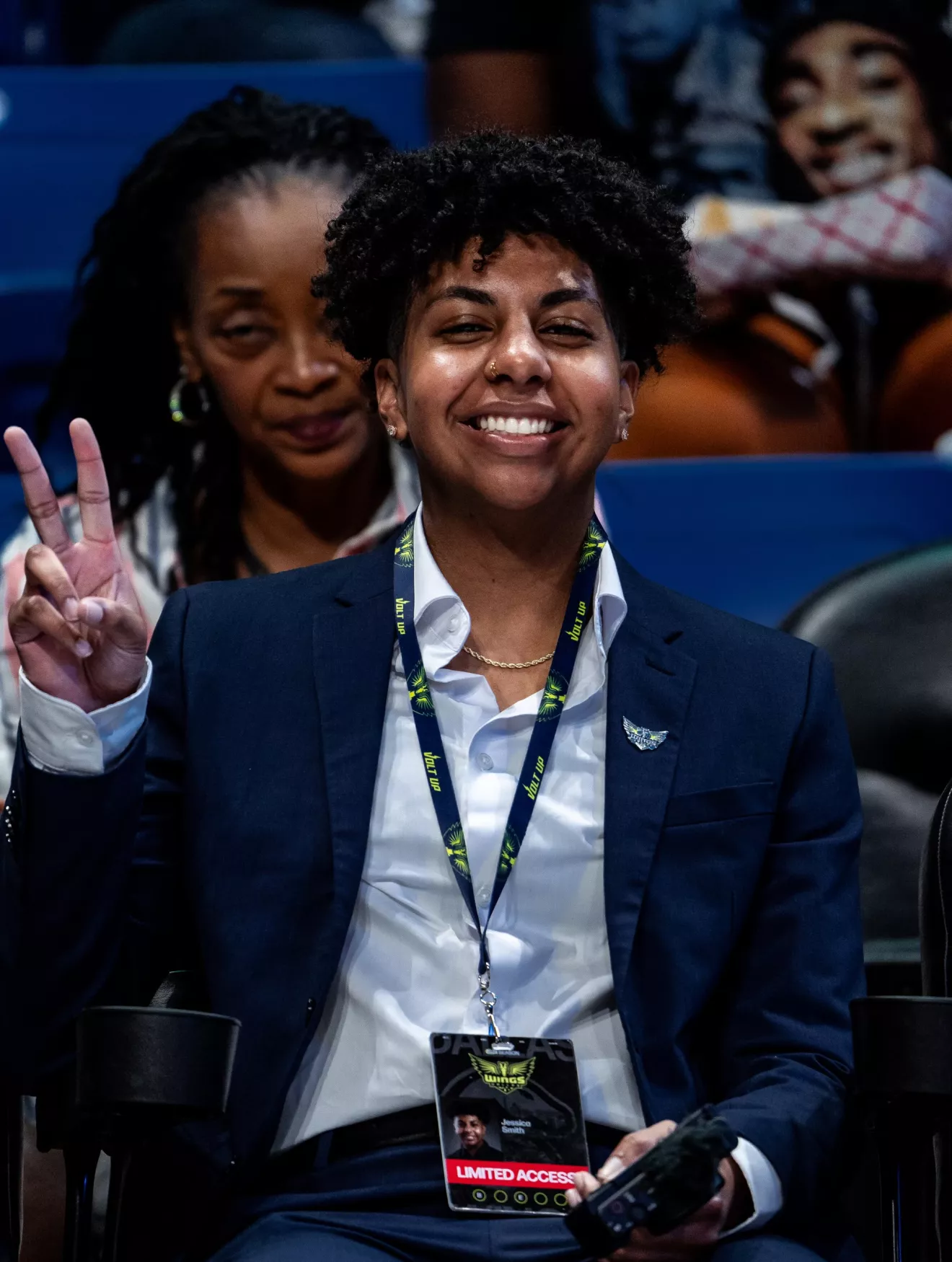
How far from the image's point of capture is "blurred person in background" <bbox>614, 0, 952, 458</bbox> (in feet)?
9.82

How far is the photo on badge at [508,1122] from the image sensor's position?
1.54 metres

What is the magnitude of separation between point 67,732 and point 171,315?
1355 mm

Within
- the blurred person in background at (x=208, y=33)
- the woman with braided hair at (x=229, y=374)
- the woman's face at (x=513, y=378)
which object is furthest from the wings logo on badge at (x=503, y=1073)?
the blurred person in background at (x=208, y=33)

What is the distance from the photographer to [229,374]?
268cm

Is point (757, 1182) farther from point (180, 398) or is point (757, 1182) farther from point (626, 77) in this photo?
point (626, 77)

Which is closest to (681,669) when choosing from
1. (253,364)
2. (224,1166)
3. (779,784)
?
(779,784)

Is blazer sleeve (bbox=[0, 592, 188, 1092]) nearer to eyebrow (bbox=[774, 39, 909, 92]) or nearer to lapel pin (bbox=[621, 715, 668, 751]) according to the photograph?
lapel pin (bbox=[621, 715, 668, 751])

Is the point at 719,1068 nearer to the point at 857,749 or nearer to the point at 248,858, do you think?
the point at 248,858

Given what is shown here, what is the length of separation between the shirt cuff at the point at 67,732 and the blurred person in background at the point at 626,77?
173 cm

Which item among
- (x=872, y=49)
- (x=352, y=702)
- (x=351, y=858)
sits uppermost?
(x=872, y=49)

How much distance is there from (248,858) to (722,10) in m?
1.99

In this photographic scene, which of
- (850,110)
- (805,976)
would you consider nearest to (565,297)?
(805,976)

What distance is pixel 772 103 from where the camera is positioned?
9.85 feet

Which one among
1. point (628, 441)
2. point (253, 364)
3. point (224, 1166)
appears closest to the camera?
point (224, 1166)
